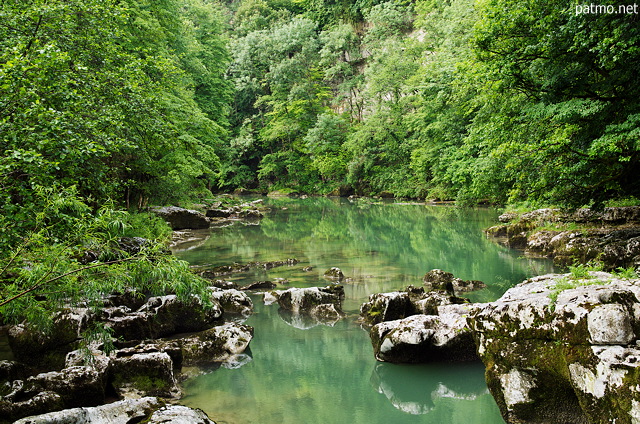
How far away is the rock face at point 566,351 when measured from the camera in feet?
12.1

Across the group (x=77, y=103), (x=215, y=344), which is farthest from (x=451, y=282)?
(x=77, y=103)

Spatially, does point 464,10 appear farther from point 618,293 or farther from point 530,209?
point 618,293

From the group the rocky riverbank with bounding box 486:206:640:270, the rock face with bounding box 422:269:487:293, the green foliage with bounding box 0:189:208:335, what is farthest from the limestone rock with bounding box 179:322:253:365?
the rocky riverbank with bounding box 486:206:640:270

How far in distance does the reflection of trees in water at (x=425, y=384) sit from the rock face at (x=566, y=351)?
2.80ft

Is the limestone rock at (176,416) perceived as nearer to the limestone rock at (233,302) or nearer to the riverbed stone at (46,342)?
the riverbed stone at (46,342)

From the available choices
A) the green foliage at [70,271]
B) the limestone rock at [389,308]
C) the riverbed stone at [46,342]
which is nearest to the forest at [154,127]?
the green foliage at [70,271]

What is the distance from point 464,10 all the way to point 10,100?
26.4m

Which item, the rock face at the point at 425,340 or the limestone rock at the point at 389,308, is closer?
the rock face at the point at 425,340

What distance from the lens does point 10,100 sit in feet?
17.6

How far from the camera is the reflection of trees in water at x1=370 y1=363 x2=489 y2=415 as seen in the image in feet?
18.2

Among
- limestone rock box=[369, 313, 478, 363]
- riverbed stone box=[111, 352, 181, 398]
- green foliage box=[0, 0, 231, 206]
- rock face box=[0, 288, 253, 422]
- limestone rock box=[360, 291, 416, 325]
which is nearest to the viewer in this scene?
rock face box=[0, 288, 253, 422]

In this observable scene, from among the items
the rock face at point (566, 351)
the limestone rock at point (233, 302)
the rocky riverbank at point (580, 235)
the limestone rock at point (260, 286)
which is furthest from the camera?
the limestone rock at point (260, 286)

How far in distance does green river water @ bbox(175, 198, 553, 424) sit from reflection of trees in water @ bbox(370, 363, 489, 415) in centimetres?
1

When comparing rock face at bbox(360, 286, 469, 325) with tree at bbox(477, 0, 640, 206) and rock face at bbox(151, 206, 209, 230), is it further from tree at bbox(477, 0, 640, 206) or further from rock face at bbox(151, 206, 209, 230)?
rock face at bbox(151, 206, 209, 230)
